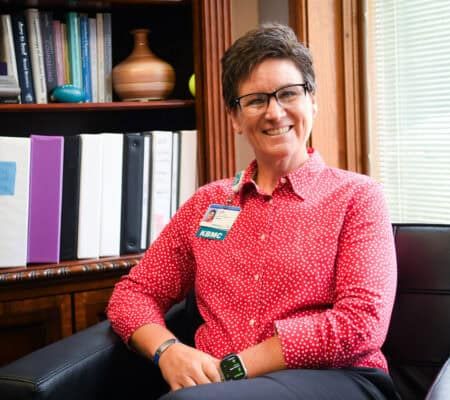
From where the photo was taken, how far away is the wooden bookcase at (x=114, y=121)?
2059mm

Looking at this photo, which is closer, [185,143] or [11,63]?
[11,63]

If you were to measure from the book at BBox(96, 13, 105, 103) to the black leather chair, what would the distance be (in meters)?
0.88

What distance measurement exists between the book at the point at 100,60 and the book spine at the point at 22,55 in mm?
225

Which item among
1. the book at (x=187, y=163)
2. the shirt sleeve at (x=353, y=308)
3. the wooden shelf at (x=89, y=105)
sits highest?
the wooden shelf at (x=89, y=105)

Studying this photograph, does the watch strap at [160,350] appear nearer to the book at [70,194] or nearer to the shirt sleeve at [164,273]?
the shirt sleeve at [164,273]

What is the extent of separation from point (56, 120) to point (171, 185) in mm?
507

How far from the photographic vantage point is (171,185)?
7.36ft

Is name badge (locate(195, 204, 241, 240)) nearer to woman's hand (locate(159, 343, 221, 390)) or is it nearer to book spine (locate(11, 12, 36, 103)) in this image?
woman's hand (locate(159, 343, 221, 390))

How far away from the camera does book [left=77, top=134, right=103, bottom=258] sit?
2.12 meters

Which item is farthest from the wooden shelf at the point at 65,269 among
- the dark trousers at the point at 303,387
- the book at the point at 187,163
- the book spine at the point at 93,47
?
the dark trousers at the point at 303,387

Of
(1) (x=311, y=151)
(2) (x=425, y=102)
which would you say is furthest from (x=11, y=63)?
(2) (x=425, y=102)

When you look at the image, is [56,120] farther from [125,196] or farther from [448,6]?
[448,6]

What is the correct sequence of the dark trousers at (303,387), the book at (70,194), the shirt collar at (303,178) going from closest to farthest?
1. the dark trousers at (303,387)
2. the shirt collar at (303,178)
3. the book at (70,194)

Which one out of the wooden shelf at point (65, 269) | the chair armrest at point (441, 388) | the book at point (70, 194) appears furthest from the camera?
the book at point (70, 194)
